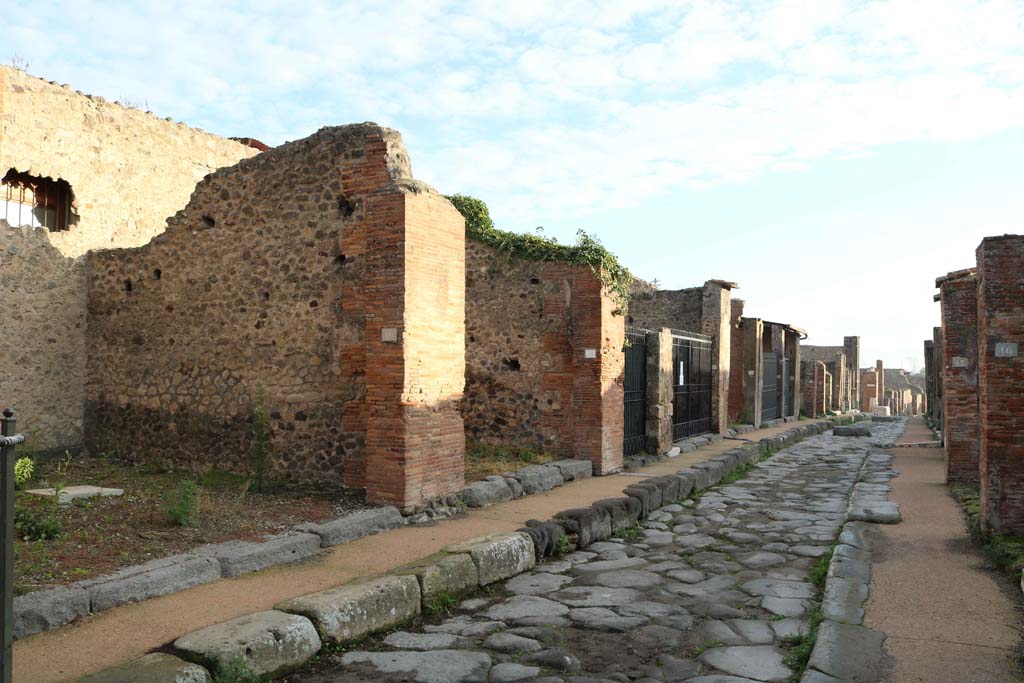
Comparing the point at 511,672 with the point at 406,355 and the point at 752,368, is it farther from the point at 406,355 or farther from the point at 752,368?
the point at 752,368

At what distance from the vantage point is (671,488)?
9773 mm

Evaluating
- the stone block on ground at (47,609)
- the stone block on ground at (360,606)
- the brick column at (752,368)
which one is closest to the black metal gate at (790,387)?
the brick column at (752,368)

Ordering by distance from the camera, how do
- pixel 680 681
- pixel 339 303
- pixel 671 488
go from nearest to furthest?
pixel 680 681 < pixel 339 303 < pixel 671 488

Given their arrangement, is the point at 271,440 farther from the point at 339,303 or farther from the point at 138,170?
the point at 138,170

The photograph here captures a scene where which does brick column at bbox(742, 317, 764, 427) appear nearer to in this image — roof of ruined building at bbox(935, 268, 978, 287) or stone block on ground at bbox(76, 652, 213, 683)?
roof of ruined building at bbox(935, 268, 978, 287)

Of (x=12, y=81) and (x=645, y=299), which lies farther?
(x=645, y=299)

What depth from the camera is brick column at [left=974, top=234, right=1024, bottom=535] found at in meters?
6.70

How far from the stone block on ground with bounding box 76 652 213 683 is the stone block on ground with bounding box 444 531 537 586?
2.46 metres

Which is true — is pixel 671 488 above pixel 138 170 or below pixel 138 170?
below

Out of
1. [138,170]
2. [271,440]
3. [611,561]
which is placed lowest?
[611,561]

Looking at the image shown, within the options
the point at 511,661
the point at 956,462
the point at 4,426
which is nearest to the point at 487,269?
the point at 956,462

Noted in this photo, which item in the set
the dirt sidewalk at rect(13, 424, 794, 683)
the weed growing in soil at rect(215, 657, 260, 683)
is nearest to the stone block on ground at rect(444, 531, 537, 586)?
the dirt sidewalk at rect(13, 424, 794, 683)

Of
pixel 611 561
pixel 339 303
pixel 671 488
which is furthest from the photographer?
pixel 671 488

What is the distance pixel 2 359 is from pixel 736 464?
A: 1088 cm
